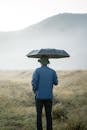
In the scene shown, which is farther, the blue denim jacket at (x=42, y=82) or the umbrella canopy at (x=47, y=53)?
the umbrella canopy at (x=47, y=53)

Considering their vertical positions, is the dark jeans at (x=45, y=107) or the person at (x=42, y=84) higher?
the person at (x=42, y=84)

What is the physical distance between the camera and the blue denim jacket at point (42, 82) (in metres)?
10.8

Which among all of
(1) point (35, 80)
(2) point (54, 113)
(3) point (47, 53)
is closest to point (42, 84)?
(1) point (35, 80)

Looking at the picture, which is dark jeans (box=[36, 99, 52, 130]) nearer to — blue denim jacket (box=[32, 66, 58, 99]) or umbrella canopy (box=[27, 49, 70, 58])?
blue denim jacket (box=[32, 66, 58, 99])

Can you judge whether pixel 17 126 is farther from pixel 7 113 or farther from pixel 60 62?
pixel 60 62

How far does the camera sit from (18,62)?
190625 mm

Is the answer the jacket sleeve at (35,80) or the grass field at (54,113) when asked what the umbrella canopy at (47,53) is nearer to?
the jacket sleeve at (35,80)

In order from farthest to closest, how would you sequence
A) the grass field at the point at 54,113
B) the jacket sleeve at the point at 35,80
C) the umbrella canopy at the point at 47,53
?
the grass field at the point at 54,113 < the umbrella canopy at the point at 47,53 < the jacket sleeve at the point at 35,80

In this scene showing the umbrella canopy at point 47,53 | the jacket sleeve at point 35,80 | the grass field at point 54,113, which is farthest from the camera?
the grass field at point 54,113

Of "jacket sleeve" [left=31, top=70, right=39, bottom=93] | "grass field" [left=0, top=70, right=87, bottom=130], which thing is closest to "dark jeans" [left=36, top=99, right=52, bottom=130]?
"jacket sleeve" [left=31, top=70, right=39, bottom=93]

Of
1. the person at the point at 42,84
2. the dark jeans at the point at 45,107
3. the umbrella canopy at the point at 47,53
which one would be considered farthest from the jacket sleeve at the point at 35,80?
the umbrella canopy at the point at 47,53

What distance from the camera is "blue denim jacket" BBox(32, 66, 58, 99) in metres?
10.8

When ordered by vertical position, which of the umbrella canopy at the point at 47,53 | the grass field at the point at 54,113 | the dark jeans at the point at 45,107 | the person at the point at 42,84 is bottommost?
the grass field at the point at 54,113

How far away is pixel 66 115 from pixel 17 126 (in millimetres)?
2134
